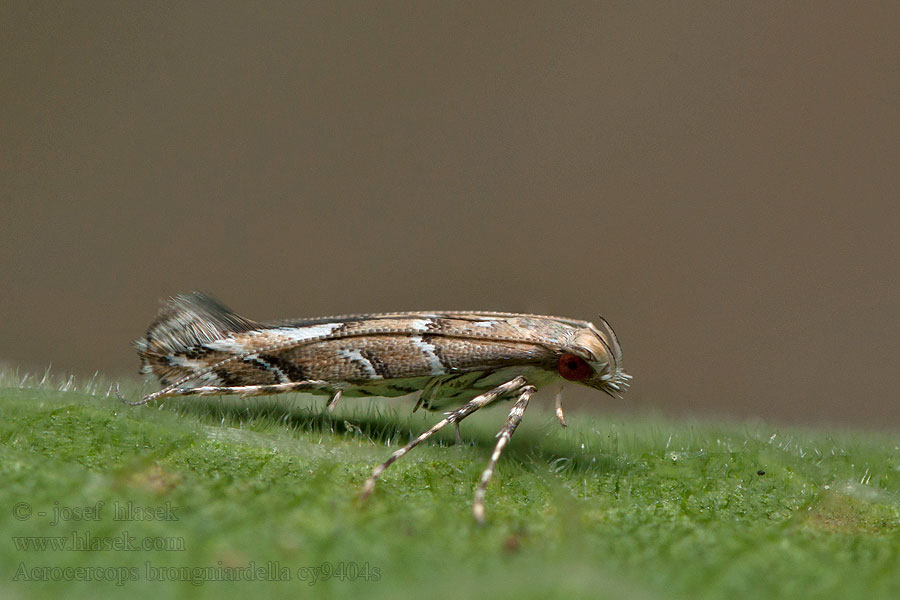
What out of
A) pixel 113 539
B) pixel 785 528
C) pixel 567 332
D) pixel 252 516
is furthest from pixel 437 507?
pixel 567 332

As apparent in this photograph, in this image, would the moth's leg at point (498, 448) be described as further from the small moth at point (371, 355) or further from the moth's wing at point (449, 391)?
the moth's wing at point (449, 391)

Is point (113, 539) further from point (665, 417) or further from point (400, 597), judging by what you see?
point (665, 417)

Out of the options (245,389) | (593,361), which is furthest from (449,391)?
(245,389)

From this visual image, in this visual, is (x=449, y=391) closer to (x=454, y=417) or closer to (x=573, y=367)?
(x=454, y=417)

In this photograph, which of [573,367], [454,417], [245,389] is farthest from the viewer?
[573,367]

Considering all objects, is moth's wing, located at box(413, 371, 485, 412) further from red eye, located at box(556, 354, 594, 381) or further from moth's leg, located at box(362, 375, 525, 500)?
red eye, located at box(556, 354, 594, 381)

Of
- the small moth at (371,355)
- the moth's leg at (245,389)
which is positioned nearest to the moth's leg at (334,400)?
the small moth at (371,355)
